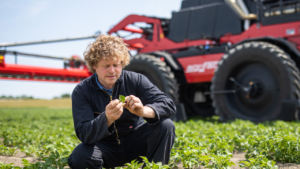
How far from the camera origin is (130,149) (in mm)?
2811

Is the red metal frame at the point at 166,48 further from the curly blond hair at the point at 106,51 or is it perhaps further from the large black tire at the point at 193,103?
the curly blond hair at the point at 106,51

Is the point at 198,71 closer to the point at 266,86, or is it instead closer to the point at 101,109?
the point at 266,86

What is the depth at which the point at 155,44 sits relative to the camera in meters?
8.20

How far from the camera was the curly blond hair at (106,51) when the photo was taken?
2.60 metres

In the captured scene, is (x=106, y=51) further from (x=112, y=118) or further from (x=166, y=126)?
(x=166, y=126)

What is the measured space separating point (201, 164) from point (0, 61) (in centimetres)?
704

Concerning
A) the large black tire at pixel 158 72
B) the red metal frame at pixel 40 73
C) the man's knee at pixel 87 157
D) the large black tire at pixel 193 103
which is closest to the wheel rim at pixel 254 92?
the large black tire at pixel 158 72

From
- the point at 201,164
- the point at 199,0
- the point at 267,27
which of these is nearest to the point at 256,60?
Result: the point at 267,27

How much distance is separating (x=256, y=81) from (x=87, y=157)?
437 cm

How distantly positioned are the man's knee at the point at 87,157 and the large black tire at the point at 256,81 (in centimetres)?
405

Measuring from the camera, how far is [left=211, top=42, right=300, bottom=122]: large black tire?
17.8 ft

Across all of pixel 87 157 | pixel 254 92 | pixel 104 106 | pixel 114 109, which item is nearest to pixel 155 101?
pixel 104 106

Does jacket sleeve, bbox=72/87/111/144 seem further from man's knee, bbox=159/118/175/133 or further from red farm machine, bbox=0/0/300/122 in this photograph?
red farm machine, bbox=0/0/300/122

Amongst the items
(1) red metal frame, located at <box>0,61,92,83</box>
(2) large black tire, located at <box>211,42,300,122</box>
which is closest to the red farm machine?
(2) large black tire, located at <box>211,42,300,122</box>
